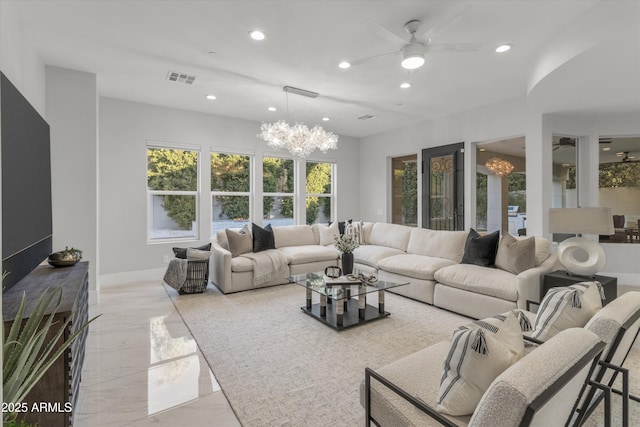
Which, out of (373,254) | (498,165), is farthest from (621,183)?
(373,254)

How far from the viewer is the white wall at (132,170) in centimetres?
502

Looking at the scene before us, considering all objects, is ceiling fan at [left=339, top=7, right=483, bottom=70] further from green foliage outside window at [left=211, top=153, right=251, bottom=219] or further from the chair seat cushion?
green foliage outside window at [left=211, top=153, right=251, bottom=219]

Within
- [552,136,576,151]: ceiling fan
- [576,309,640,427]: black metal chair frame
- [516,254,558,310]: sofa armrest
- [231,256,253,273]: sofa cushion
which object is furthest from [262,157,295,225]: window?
[576,309,640,427]: black metal chair frame

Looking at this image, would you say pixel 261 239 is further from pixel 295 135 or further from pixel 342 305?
pixel 342 305

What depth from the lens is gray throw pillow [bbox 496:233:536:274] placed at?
3.46m

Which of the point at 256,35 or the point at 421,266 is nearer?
the point at 256,35

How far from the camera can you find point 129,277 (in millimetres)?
5188

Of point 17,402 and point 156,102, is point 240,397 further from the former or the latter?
point 156,102

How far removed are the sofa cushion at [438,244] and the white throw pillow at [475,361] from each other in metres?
3.18

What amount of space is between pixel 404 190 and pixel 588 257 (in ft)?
13.6

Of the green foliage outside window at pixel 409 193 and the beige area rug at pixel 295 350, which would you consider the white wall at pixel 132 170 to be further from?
the green foliage outside window at pixel 409 193

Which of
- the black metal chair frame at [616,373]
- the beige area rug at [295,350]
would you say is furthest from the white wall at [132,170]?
the black metal chair frame at [616,373]

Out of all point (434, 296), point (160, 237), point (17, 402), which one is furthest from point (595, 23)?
point (160, 237)

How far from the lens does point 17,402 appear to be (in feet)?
3.25
